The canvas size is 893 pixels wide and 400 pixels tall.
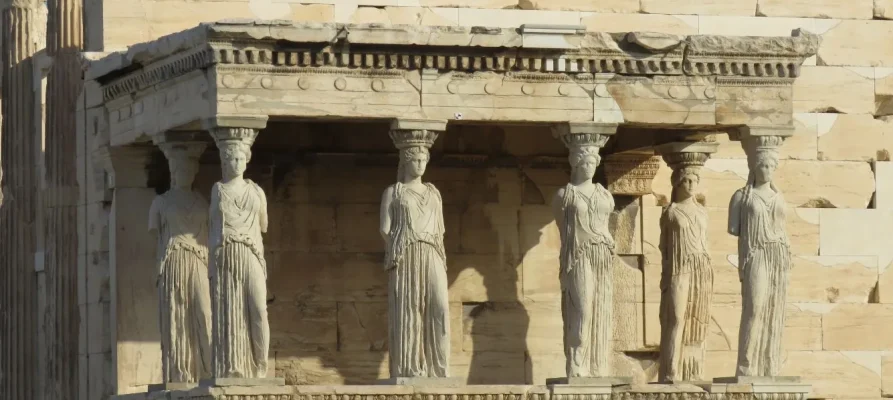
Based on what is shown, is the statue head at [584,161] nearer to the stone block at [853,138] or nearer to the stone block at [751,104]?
the stone block at [751,104]

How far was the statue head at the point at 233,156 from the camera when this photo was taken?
2447 cm

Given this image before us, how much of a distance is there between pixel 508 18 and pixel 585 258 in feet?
9.30

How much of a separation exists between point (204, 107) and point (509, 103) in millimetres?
2345

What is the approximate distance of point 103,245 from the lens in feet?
88.3

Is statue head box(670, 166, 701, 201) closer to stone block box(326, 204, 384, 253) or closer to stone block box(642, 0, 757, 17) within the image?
stone block box(642, 0, 757, 17)

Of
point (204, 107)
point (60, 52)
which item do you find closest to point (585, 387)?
point (204, 107)

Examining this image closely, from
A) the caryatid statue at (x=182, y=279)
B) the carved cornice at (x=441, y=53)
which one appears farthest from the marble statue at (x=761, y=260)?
the caryatid statue at (x=182, y=279)

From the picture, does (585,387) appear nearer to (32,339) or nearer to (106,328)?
(106,328)

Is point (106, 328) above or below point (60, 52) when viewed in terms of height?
→ below

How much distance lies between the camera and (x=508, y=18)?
27.1 meters

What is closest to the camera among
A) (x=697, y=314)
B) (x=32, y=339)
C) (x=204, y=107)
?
(x=204, y=107)

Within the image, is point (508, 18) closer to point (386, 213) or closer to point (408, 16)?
point (408, 16)

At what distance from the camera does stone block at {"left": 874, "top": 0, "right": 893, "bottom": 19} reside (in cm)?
2819

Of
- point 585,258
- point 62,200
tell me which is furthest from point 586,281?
point 62,200
